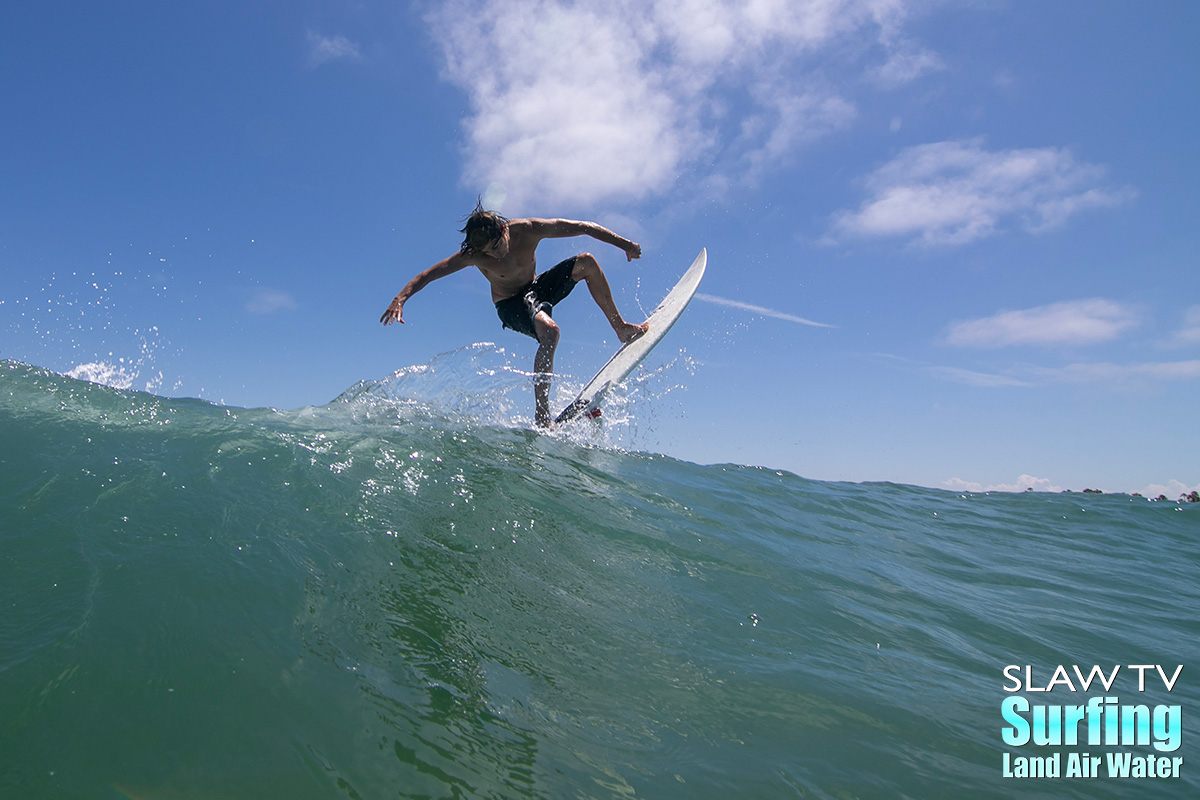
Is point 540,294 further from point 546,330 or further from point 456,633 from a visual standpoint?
point 456,633

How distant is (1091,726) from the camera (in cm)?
244

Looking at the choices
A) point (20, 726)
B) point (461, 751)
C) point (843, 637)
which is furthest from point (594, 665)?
point (20, 726)

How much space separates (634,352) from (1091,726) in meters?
5.62

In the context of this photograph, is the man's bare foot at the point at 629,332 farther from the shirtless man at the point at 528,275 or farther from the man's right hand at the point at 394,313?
the man's right hand at the point at 394,313

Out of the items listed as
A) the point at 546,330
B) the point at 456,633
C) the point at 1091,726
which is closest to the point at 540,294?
the point at 546,330

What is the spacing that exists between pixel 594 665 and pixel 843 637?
1520 mm

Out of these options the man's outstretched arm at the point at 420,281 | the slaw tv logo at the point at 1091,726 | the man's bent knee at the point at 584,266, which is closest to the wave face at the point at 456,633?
the slaw tv logo at the point at 1091,726

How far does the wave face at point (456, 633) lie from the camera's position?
1.71 metres

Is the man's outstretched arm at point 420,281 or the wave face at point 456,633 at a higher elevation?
the man's outstretched arm at point 420,281

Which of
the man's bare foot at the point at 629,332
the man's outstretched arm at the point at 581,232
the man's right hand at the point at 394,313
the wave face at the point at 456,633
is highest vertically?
the man's outstretched arm at the point at 581,232

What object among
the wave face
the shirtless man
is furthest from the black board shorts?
the wave face

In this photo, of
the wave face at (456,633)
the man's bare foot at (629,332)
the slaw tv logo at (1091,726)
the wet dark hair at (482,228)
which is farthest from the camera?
the man's bare foot at (629,332)

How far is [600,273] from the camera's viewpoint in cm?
713

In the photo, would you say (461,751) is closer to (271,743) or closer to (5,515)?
(271,743)
